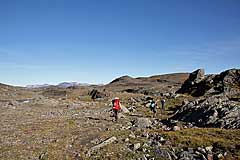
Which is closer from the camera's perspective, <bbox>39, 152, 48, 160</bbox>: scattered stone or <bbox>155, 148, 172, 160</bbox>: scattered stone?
<bbox>155, 148, 172, 160</bbox>: scattered stone

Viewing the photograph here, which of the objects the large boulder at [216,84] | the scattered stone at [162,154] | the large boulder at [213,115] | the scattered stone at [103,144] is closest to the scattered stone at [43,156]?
the scattered stone at [103,144]

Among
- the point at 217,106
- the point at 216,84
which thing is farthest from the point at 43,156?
Result: the point at 216,84

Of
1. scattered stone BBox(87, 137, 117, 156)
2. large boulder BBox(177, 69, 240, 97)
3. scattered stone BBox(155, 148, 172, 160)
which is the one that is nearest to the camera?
scattered stone BBox(155, 148, 172, 160)

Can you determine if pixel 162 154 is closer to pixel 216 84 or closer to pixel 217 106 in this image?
pixel 217 106

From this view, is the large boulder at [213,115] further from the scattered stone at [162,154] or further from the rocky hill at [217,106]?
the scattered stone at [162,154]

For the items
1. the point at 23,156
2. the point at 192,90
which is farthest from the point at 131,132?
the point at 192,90

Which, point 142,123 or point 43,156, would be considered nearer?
point 43,156

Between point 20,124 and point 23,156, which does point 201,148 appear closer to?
point 23,156

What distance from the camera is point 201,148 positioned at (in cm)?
2533

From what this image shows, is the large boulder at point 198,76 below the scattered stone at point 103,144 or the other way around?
the other way around

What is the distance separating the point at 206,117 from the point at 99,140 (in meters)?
15.8

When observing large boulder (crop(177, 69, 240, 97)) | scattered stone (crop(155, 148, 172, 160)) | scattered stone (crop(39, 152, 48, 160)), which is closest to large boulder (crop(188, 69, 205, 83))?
large boulder (crop(177, 69, 240, 97))

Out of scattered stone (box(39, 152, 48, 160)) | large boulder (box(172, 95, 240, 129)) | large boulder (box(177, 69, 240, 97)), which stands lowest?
scattered stone (box(39, 152, 48, 160))

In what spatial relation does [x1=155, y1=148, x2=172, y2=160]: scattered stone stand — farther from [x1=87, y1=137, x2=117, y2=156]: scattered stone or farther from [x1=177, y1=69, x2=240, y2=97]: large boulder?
[x1=177, y1=69, x2=240, y2=97]: large boulder
